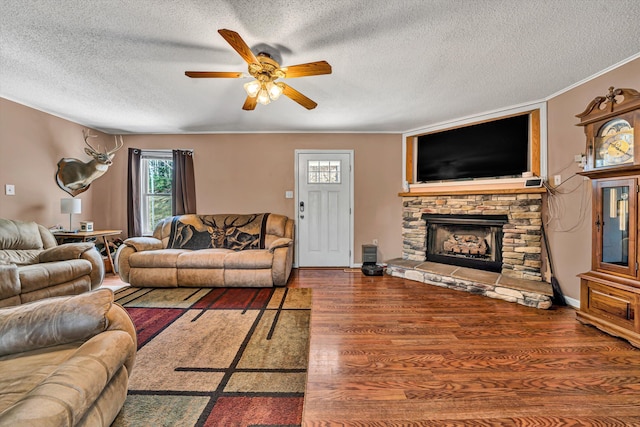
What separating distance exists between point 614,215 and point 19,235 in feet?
18.8

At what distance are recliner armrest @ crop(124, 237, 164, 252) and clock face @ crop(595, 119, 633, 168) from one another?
5018 millimetres

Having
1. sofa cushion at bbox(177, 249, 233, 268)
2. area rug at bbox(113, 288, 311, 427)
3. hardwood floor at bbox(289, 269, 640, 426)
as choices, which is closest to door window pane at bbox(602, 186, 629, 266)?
hardwood floor at bbox(289, 269, 640, 426)

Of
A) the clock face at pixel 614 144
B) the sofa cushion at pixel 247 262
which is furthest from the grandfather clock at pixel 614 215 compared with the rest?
the sofa cushion at pixel 247 262

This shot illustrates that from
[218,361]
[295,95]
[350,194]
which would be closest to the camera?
[218,361]

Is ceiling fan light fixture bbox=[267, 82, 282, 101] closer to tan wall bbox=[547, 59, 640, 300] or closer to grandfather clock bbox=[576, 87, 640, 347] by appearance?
grandfather clock bbox=[576, 87, 640, 347]

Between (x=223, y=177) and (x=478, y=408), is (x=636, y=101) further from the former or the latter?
(x=223, y=177)

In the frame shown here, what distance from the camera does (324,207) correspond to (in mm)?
4605

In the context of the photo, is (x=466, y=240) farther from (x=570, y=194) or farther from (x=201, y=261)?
(x=201, y=261)

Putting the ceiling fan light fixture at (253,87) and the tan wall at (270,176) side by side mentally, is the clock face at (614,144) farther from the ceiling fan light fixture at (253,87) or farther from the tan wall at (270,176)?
the ceiling fan light fixture at (253,87)

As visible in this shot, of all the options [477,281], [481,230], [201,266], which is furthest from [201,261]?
[481,230]

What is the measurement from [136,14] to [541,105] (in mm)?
4056

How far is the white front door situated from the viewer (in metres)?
4.58

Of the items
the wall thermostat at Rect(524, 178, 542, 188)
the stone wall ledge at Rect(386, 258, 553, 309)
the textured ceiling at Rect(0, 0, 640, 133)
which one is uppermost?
the textured ceiling at Rect(0, 0, 640, 133)

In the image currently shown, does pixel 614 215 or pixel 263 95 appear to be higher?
pixel 263 95
